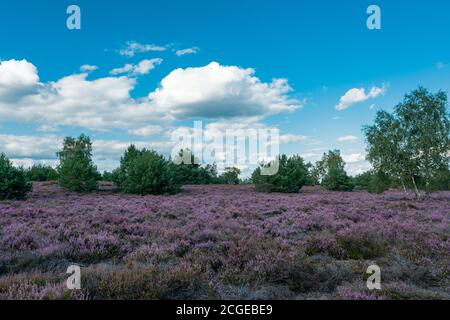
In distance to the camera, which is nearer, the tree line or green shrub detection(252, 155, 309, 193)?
the tree line

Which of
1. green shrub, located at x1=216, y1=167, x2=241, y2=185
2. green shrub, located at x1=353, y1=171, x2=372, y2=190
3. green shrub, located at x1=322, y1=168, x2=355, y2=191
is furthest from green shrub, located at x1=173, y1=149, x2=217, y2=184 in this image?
green shrub, located at x1=353, y1=171, x2=372, y2=190

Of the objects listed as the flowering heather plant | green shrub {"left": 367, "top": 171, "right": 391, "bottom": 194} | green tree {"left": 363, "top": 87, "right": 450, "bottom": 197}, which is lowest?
the flowering heather plant

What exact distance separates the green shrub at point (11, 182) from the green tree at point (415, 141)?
105ft

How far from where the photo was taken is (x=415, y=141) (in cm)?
2916

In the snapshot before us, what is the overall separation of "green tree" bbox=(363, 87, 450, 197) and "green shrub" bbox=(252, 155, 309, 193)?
10888 mm

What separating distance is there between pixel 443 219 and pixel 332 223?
627cm

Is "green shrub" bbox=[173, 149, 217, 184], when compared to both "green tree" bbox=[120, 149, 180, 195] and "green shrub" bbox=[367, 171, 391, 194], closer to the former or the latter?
"green tree" bbox=[120, 149, 180, 195]

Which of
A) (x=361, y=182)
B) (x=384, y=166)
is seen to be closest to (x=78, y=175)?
(x=384, y=166)

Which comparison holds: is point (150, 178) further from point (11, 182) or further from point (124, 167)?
point (11, 182)

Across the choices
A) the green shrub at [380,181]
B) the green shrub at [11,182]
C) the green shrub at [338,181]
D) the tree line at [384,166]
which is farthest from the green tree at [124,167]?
the green shrub at [338,181]

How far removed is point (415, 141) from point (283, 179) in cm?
1523

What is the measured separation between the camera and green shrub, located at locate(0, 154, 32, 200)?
80.4 ft
